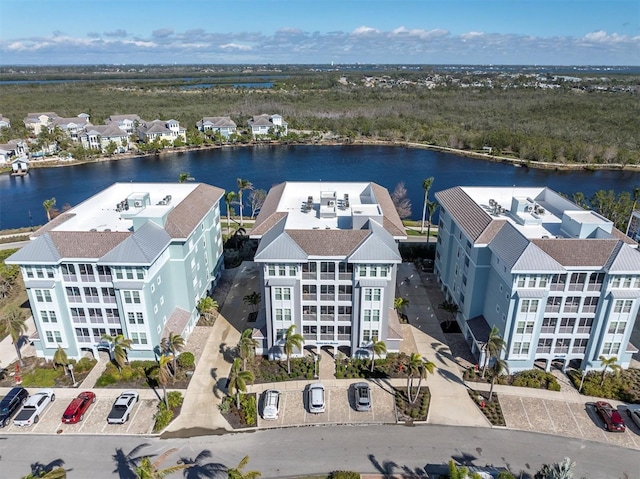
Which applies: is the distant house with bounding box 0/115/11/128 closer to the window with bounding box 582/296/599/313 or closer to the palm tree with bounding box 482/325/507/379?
the palm tree with bounding box 482/325/507/379

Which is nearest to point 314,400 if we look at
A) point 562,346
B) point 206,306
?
point 206,306

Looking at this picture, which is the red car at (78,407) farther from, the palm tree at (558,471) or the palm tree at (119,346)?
the palm tree at (558,471)

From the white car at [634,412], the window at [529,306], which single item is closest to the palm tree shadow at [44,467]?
the window at [529,306]

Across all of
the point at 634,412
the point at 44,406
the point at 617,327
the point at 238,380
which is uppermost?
the point at 617,327

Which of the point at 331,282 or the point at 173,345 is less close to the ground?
the point at 331,282

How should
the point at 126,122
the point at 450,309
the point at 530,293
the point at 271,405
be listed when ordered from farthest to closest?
the point at 126,122, the point at 450,309, the point at 530,293, the point at 271,405

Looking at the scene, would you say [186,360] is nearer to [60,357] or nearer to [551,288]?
[60,357]

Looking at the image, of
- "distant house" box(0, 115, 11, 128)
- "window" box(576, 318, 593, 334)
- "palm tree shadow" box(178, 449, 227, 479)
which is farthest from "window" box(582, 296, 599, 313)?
"distant house" box(0, 115, 11, 128)
